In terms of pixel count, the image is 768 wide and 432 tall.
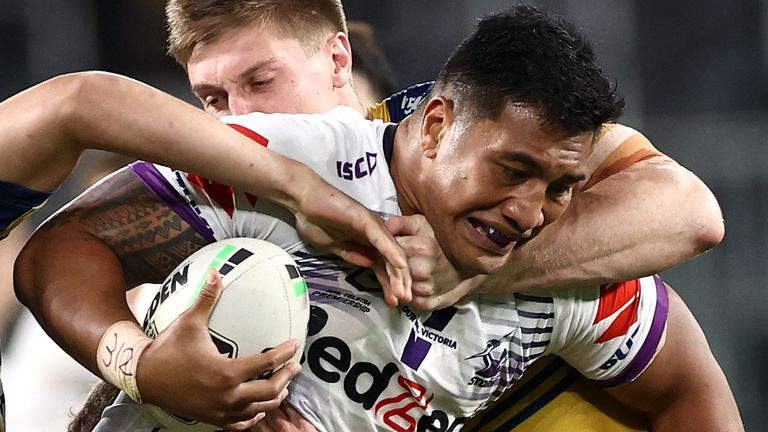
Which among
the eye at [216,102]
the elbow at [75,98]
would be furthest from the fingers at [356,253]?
the eye at [216,102]

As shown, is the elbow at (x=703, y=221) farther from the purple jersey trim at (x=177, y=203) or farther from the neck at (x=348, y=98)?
the purple jersey trim at (x=177, y=203)

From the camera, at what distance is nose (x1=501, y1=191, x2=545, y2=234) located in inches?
77.3

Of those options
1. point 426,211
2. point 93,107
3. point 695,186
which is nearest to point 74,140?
point 93,107

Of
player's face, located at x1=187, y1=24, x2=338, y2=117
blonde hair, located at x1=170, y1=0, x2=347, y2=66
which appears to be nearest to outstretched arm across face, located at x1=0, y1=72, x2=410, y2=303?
player's face, located at x1=187, y1=24, x2=338, y2=117

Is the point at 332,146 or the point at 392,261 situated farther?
the point at 332,146

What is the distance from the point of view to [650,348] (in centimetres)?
Answer: 233

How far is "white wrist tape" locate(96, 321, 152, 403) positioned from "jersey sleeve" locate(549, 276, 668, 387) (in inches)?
29.5

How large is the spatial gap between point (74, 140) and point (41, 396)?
72.5 inches

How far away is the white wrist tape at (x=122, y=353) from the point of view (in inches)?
71.7

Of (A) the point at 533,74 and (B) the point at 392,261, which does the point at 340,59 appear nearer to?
(A) the point at 533,74

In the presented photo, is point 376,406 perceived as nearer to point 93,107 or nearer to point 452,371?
point 452,371

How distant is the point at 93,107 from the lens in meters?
1.80

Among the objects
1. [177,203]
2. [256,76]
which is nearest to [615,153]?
[256,76]

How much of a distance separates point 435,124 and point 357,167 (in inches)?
5.7
